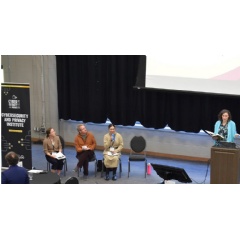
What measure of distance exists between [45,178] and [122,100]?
3.18 m

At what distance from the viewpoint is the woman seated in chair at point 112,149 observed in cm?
760

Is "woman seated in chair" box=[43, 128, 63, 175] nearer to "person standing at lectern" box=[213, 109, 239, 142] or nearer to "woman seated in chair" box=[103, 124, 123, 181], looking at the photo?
"woman seated in chair" box=[103, 124, 123, 181]

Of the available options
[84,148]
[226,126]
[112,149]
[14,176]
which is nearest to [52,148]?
[84,148]

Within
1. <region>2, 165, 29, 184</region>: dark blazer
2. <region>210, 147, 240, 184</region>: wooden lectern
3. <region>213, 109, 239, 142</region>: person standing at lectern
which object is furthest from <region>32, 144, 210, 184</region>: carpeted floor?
<region>2, 165, 29, 184</region>: dark blazer

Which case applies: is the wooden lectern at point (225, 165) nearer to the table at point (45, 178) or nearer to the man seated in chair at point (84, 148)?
the table at point (45, 178)

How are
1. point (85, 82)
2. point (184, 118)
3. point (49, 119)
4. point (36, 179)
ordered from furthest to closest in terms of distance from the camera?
point (49, 119) → point (85, 82) → point (184, 118) → point (36, 179)

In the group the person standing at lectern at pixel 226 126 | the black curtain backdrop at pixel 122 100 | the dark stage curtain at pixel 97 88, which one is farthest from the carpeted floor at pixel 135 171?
the person standing at lectern at pixel 226 126

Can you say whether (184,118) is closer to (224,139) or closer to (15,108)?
(224,139)

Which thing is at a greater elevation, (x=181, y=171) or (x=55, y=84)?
(x=55, y=84)

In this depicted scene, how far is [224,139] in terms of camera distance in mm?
6902

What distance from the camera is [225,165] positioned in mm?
6211

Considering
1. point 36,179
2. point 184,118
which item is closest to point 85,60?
point 184,118

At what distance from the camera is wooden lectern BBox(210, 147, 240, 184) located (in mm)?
6176

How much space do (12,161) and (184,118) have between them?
4.16 meters
